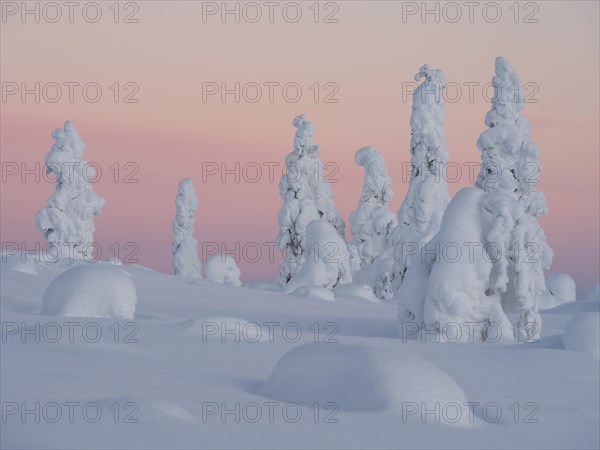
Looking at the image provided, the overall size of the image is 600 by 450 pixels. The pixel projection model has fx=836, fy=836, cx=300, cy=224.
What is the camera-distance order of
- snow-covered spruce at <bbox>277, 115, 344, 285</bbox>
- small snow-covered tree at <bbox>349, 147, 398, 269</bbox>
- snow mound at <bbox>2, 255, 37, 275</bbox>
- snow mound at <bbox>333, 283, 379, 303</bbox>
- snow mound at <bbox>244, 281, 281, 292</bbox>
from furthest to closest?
small snow-covered tree at <bbox>349, 147, 398, 269</bbox>
snow-covered spruce at <bbox>277, 115, 344, 285</bbox>
snow mound at <bbox>244, 281, 281, 292</bbox>
snow mound at <bbox>333, 283, 379, 303</bbox>
snow mound at <bbox>2, 255, 37, 275</bbox>

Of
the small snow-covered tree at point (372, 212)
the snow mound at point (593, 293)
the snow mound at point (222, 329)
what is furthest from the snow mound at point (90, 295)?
the small snow-covered tree at point (372, 212)

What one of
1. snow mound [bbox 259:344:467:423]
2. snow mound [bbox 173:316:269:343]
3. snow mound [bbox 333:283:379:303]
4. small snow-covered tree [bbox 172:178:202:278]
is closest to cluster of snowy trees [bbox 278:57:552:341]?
snow mound [bbox 333:283:379:303]

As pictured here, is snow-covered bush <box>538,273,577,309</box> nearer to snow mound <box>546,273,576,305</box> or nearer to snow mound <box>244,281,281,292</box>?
snow mound <box>546,273,576,305</box>

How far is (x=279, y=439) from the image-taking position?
227 inches

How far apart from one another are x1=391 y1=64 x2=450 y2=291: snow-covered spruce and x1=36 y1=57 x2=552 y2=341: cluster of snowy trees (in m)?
0.04

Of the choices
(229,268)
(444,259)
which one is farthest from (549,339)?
(229,268)

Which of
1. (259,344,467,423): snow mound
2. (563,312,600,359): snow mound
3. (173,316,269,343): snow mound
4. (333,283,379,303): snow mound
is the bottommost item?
(333,283,379,303): snow mound

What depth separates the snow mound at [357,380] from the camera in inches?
264

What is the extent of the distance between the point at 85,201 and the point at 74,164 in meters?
1.43

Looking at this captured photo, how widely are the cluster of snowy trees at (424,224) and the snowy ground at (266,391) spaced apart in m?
2.48

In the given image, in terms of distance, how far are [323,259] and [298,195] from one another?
810 centimetres

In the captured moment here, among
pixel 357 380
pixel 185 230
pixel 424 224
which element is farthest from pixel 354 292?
pixel 185 230

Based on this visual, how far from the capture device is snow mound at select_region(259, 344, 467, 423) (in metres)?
6.71

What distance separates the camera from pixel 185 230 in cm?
4625
